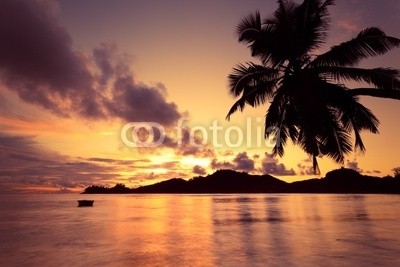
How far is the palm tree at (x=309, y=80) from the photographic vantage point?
1211 cm

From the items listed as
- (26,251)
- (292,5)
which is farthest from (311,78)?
(26,251)

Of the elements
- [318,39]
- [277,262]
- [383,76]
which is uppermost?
[318,39]

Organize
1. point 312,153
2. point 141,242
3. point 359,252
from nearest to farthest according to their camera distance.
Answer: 1. point 359,252
2. point 312,153
3. point 141,242

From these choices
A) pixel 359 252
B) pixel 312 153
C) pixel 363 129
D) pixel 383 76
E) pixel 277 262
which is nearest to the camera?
pixel 277 262

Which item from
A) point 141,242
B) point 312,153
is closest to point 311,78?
point 312,153

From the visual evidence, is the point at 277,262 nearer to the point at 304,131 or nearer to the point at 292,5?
the point at 304,131

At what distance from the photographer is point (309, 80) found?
1255 centimetres

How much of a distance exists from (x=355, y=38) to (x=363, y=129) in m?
3.04

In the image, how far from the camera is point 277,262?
385 inches

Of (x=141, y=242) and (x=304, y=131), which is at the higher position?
(x=304, y=131)

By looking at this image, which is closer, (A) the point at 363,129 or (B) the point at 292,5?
(A) the point at 363,129

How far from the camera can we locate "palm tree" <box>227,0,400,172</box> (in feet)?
39.7

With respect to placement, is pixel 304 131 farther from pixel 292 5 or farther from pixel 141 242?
pixel 141 242

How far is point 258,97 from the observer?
1529 cm
